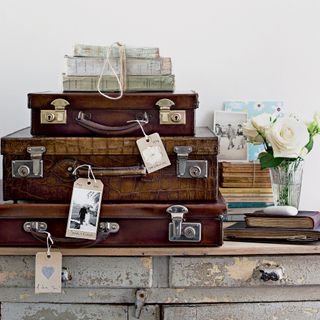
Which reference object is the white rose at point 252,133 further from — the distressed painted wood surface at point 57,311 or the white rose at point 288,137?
the distressed painted wood surface at point 57,311

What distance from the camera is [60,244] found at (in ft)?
5.16

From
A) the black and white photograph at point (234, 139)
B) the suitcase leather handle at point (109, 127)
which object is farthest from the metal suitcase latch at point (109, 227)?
the black and white photograph at point (234, 139)

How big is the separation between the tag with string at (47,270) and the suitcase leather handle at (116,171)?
0.57 ft

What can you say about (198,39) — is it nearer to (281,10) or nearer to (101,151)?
(281,10)

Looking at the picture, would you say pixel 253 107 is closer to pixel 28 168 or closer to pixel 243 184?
pixel 243 184

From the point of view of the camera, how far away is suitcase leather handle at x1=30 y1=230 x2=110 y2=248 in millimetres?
1559

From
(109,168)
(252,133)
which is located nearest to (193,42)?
(252,133)

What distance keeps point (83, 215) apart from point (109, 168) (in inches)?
5.1

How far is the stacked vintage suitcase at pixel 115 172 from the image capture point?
157cm

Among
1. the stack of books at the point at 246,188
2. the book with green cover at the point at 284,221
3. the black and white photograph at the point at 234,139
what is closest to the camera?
the book with green cover at the point at 284,221

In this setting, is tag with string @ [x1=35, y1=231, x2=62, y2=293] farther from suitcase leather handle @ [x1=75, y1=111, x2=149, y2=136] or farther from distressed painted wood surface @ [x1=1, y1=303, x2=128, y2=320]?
suitcase leather handle @ [x1=75, y1=111, x2=149, y2=136]

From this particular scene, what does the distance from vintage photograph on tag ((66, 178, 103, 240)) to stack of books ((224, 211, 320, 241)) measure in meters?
0.35

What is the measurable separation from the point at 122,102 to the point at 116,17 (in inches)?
19.9

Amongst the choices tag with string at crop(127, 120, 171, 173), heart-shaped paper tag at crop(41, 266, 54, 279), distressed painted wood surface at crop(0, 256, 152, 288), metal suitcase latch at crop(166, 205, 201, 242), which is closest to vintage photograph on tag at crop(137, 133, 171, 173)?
tag with string at crop(127, 120, 171, 173)
